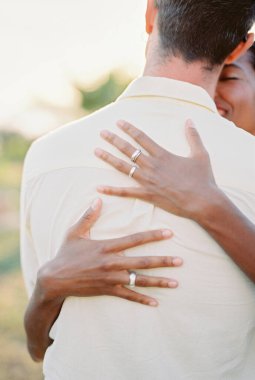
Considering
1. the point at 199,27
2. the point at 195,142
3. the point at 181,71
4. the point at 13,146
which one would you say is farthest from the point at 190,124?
the point at 13,146

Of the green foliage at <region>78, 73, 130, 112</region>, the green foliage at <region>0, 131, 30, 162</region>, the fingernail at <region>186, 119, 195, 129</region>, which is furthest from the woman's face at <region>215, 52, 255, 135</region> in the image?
the green foliage at <region>0, 131, 30, 162</region>

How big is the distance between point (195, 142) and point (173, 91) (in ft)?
0.54

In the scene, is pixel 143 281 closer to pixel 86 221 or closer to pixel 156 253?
pixel 156 253

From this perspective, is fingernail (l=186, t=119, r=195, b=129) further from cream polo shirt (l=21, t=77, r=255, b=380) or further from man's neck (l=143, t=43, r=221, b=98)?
man's neck (l=143, t=43, r=221, b=98)

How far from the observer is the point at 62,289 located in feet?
6.44

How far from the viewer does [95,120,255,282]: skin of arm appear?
6.06 feet

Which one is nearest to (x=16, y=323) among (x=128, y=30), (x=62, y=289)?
(x=62, y=289)

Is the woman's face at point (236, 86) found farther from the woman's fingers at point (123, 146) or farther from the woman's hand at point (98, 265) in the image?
the woman's hand at point (98, 265)

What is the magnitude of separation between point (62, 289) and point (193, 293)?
37 centimetres

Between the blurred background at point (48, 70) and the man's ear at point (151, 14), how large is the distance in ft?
16.9

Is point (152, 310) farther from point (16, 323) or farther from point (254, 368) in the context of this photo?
point (16, 323)

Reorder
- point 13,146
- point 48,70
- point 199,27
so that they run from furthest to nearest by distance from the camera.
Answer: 1. point 48,70
2. point 13,146
3. point 199,27

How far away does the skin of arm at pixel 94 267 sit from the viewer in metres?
1.84

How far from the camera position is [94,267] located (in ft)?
6.27
